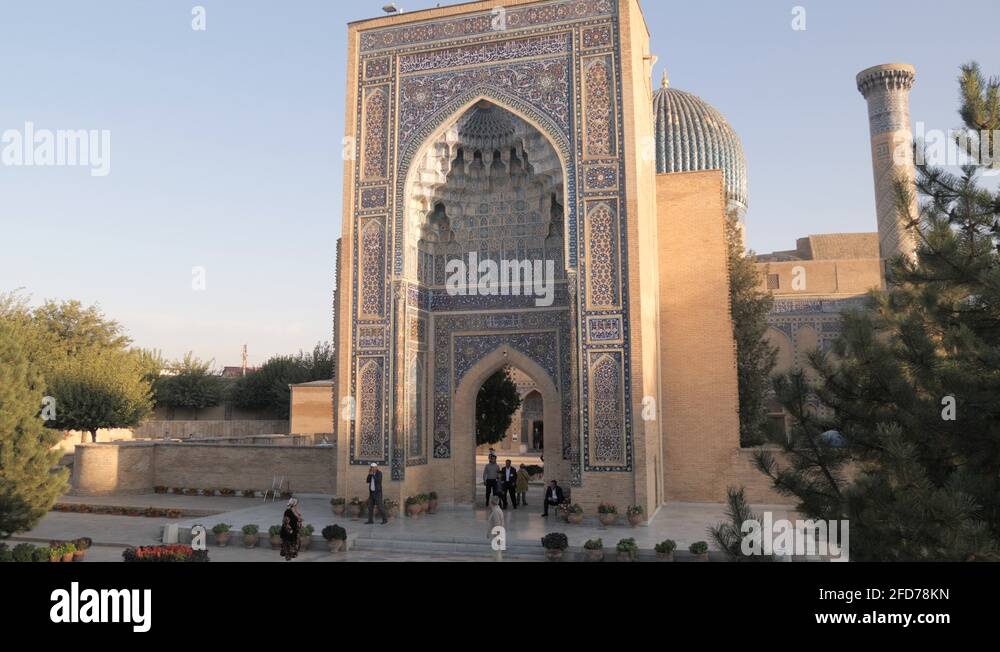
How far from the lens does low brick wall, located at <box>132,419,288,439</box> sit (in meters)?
22.6

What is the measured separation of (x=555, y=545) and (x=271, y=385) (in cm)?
2024

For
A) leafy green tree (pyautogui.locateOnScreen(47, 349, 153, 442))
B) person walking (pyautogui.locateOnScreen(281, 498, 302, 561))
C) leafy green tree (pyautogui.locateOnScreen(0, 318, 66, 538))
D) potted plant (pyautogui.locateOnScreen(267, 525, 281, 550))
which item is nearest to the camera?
leafy green tree (pyautogui.locateOnScreen(0, 318, 66, 538))

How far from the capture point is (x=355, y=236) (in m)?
11.0

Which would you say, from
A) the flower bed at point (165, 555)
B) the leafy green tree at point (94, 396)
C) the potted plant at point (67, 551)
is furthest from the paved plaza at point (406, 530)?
the leafy green tree at point (94, 396)

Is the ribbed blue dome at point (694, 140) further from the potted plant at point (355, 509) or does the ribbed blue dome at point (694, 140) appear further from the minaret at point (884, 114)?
the potted plant at point (355, 509)

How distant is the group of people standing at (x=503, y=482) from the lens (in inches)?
426

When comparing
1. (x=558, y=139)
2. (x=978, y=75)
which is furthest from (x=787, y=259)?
(x=978, y=75)

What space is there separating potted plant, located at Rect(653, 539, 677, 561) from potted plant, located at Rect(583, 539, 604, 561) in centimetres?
58

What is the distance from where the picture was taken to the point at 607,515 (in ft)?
30.6

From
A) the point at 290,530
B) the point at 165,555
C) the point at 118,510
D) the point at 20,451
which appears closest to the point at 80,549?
the point at 165,555

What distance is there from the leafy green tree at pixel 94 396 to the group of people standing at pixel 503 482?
8.73m

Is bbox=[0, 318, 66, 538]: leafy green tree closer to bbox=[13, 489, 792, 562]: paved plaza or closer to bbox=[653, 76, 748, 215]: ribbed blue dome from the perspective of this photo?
bbox=[13, 489, 792, 562]: paved plaza

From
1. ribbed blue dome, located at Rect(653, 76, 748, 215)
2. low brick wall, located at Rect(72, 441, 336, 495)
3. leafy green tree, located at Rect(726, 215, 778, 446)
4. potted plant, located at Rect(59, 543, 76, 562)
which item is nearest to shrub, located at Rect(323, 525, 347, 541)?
potted plant, located at Rect(59, 543, 76, 562)
